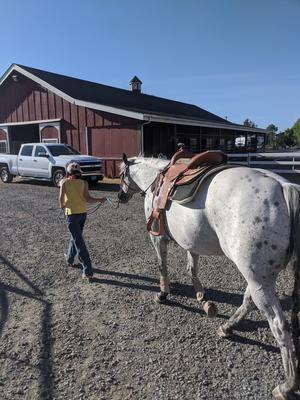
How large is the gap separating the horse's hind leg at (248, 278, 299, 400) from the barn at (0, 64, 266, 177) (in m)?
13.8

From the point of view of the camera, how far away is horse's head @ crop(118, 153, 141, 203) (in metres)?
5.33

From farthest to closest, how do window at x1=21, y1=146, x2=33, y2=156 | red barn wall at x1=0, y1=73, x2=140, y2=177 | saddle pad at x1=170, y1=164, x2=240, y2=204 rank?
red barn wall at x1=0, y1=73, x2=140, y2=177 < window at x1=21, y1=146, x2=33, y2=156 < saddle pad at x1=170, y1=164, x2=240, y2=204

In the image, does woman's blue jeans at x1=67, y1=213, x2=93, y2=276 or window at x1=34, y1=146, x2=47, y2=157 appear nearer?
woman's blue jeans at x1=67, y1=213, x2=93, y2=276

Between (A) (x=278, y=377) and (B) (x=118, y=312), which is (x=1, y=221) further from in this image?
(A) (x=278, y=377)

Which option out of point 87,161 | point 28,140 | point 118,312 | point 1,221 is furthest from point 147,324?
point 28,140

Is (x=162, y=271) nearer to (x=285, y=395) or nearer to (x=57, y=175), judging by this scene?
(x=285, y=395)

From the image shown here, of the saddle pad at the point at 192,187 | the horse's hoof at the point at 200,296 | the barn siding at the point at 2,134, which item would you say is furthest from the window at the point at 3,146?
the saddle pad at the point at 192,187

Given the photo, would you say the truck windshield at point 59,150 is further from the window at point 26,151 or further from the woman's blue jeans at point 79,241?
the woman's blue jeans at point 79,241

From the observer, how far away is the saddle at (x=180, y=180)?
11.4 ft

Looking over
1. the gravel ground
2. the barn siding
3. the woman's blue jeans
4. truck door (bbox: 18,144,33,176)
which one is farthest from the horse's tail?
the barn siding

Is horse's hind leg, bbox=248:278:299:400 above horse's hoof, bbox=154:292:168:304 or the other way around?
above

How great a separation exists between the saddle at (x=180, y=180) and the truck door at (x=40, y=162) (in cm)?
1228

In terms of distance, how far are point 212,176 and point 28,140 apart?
23707mm

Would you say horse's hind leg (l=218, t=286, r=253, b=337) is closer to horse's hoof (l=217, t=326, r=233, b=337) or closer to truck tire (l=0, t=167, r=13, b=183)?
horse's hoof (l=217, t=326, r=233, b=337)
